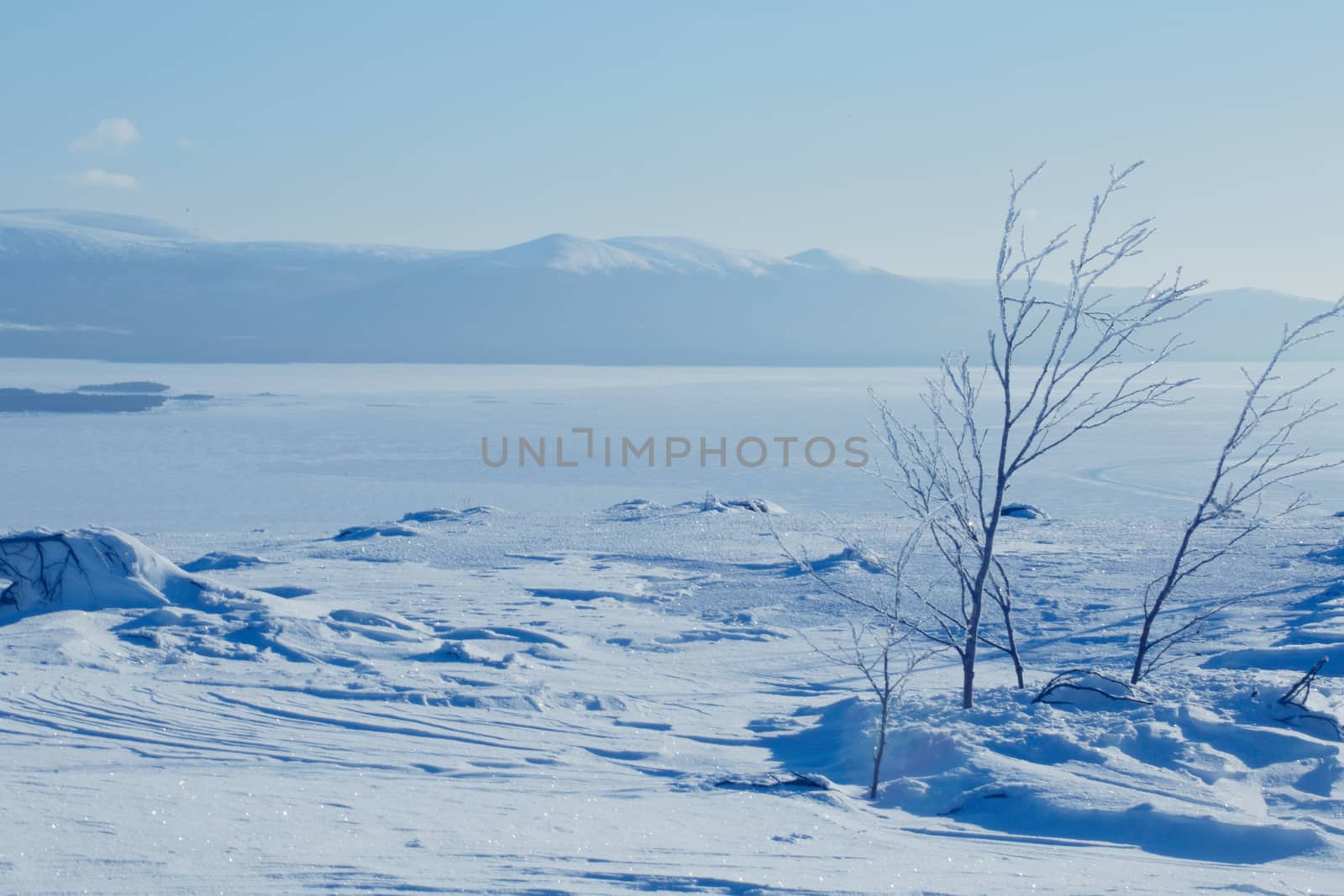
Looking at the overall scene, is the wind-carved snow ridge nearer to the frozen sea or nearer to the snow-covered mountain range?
the frozen sea

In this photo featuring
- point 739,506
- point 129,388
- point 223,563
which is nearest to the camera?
point 223,563

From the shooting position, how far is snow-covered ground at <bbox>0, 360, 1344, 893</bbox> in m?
2.88

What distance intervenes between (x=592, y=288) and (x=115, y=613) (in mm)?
73196

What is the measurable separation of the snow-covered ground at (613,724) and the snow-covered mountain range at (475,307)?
1598 inches

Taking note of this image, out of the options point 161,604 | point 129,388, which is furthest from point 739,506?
point 129,388

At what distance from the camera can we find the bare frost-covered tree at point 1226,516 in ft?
15.0

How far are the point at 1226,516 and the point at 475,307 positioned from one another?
224 feet

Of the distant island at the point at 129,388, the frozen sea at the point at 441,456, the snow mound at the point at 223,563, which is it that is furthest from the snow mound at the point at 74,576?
the distant island at the point at 129,388

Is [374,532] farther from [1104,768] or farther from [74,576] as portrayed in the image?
[1104,768]

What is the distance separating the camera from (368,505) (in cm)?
1376

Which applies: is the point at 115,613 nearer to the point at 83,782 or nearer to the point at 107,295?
the point at 83,782

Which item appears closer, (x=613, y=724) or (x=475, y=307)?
(x=613, y=724)

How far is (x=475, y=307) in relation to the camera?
7138 centimetres

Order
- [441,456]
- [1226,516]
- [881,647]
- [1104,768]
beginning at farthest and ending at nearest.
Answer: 1. [441,456]
2. [881,647]
3. [1226,516]
4. [1104,768]
